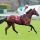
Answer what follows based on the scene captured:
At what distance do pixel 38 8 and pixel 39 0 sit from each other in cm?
2203

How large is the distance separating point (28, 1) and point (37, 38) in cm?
3818

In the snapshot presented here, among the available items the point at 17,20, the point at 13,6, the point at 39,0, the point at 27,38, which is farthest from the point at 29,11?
the point at 39,0

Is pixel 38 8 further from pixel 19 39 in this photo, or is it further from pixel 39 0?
pixel 39 0

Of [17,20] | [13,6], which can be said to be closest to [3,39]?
[17,20]

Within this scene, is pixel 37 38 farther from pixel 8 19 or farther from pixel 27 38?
pixel 8 19

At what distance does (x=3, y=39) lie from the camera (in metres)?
12.6

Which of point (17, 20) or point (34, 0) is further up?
point (17, 20)

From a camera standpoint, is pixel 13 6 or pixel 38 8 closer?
pixel 38 8

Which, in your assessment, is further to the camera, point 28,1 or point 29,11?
point 28,1

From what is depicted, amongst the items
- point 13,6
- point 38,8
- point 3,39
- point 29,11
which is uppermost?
point 29,11

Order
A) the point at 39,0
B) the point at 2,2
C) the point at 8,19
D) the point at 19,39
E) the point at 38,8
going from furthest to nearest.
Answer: the point at 39,0
the point at 2,2
the point at 38,8
the point at 8,19
the point at 19,39

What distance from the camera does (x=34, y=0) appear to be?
168ft

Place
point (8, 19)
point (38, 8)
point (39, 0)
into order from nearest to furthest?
point (8, 19) < point (38, 8) < point (39, 0)

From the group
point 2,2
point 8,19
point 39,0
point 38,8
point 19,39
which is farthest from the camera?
point 39,0
